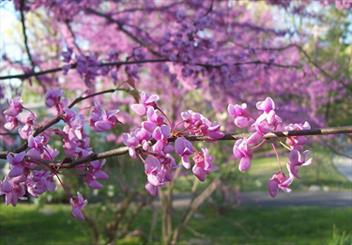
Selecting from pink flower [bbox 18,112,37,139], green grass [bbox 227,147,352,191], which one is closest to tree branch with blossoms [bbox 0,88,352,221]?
pink flower [bbox 18,112,37,139]

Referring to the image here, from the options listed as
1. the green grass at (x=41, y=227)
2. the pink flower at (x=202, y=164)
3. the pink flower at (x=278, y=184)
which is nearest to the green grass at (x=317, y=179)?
the green grass at (x=41, y=227)

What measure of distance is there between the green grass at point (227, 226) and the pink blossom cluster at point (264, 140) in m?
6.22

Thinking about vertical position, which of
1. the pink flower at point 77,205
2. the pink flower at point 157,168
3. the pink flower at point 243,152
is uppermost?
the pink flower at point 243,152

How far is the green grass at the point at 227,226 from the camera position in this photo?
8.70m

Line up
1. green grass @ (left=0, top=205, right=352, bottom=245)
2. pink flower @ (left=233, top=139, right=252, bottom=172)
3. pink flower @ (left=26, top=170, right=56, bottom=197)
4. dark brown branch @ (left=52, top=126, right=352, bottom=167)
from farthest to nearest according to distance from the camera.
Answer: green grass @ (left=0, top=205, right=352, bottom=245)
pink flower @ (left=26, top=170, right=56, bottom=197)
pink flower @ (left=233, top=139, right=252, bottom=172)
dark brown branch @ (left=52, top=126, right=352, bottom=167)

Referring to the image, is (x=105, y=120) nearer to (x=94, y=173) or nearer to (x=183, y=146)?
(x=94, y=173)

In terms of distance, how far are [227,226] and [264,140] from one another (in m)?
8.56

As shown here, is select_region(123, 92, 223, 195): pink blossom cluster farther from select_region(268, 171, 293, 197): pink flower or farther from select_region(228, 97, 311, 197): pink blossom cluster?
select_region(268, 171, 293, 197): pink flower

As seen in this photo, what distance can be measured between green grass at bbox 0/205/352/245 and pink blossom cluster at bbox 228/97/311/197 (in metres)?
6.22

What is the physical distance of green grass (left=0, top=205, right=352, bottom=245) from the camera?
8703 mm

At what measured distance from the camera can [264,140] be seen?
1514 mm

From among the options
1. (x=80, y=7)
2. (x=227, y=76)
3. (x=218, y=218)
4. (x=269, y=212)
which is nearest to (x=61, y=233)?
(x=218, y=218)

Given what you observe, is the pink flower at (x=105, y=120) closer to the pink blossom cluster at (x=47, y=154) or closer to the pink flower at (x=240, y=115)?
the pink blossom cluster at (x=47, y=154)

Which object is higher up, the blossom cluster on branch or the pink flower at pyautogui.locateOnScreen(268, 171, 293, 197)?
the blossom cluster on branch
